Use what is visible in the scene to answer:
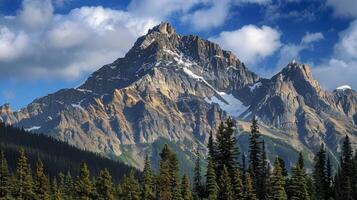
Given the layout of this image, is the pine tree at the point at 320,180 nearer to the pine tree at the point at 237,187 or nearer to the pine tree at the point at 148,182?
the pine tree at the point at 237,187

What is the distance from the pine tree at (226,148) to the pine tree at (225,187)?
3.08 m

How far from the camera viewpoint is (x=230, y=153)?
101 meters

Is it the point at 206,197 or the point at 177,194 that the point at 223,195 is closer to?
the point at 206,197

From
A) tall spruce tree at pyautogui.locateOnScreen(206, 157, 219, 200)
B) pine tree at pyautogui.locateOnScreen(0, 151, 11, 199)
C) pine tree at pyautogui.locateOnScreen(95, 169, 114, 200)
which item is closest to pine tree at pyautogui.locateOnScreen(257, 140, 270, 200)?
tall spruce tree at pyautogui.locateOnScreen(206, 157, 219, 200)

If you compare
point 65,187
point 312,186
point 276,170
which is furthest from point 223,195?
point 65,187

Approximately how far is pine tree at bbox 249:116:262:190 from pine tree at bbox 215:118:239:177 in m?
3.11

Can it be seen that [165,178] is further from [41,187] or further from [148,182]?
[41,187]

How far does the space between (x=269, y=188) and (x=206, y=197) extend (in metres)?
11.9

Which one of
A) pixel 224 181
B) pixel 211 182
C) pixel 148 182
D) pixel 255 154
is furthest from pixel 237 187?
pixel 148 182

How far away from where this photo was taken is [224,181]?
3814 inches

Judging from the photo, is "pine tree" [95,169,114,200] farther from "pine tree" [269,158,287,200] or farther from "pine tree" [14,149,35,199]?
"pine tree" [269,158,287,200]

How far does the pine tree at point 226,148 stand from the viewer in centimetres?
9944

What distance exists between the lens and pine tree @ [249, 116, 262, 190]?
10251 cm

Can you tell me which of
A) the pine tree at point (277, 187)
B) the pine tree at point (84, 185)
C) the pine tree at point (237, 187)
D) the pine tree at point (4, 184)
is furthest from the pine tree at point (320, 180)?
the pine tree at point (4, 184)
